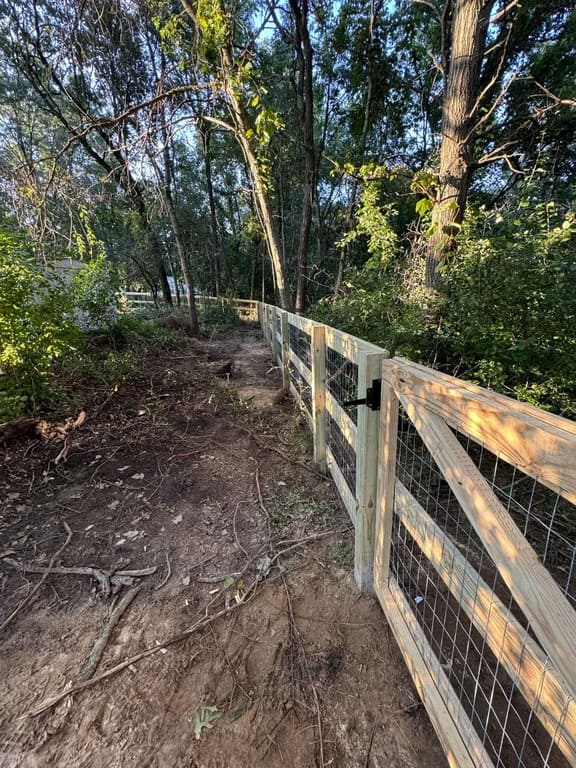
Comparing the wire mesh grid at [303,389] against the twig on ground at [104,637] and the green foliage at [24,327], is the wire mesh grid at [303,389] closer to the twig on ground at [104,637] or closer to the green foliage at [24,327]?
the twig on ground at [104,637]

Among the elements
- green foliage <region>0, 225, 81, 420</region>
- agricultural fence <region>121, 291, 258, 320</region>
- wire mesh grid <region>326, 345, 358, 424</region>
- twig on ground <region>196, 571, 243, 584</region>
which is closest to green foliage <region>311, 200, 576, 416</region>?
wire mesh grid <region>326, 345, 358, 424</region>

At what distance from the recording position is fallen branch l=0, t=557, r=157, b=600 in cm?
209

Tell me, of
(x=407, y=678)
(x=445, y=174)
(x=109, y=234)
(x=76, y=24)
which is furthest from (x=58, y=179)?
(x=109, y=234)

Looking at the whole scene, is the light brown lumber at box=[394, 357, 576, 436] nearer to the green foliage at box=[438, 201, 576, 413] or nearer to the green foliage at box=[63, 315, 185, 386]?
the green foliage at box=[438, 201, 576, 413]

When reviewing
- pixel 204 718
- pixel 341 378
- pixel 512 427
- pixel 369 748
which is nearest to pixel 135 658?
pixel 204 718

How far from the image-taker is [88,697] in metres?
1.48

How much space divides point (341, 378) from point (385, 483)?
1166mm

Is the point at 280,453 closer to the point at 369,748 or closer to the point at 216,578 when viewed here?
the point at 216,578

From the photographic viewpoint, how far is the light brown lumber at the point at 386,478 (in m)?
1.50

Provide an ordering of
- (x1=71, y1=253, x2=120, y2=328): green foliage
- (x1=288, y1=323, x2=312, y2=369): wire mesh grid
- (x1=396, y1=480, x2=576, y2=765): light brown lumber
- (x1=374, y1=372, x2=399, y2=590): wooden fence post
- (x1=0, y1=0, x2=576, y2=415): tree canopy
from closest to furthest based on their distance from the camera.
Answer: (x1=396, y1=480, x2=576, y2=765): light brown lumber, (x1=374, y1=372, x2=399, y2=590): wooden fence post, (x1=0, y1=0, x2=576, y2=415): tree canopy, (x1=288, y1=323, x2=312, y2=369): wire mesh grid, (x1=71, y1=253, x2=120, y2=328): green foliage

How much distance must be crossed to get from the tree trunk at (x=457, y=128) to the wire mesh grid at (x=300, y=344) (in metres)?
1.61

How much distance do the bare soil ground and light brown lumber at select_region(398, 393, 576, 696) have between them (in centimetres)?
108

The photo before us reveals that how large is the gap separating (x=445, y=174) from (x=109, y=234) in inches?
660

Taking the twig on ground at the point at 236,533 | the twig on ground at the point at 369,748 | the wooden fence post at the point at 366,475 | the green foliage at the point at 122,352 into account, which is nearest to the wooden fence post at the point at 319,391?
the twig on ground at the point at 236,533
